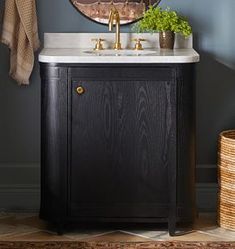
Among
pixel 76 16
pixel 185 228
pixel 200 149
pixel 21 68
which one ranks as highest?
pixel 76 16

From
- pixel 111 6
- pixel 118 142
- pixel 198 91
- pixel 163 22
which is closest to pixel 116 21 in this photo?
pixel 111 6

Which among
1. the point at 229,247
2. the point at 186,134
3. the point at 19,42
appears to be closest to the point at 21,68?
the point at 19,42

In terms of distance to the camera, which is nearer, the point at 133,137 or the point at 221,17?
the point at 133,137

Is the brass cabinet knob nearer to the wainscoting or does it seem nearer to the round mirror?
the round mirror

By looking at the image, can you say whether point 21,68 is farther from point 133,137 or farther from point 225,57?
point 225,57

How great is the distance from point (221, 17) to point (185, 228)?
3.53ft

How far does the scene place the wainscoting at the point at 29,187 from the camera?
4.00 m

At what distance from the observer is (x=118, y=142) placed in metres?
3.52

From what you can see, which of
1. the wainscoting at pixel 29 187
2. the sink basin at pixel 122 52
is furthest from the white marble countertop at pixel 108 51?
the wainscoting at pixel 29 187

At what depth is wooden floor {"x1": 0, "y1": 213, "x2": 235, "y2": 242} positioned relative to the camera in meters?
3.55

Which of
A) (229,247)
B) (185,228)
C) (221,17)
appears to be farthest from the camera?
(221,17)

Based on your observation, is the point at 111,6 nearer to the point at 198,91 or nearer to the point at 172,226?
the point at 198,91

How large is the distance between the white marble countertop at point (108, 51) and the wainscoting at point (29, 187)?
0.63m

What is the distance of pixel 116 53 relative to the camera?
373cm
